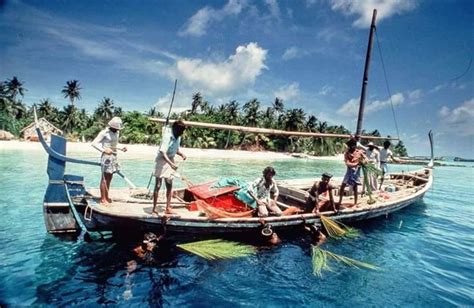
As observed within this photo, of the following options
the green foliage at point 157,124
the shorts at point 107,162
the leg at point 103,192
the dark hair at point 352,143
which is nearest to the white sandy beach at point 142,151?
the green foliage at point 157,124

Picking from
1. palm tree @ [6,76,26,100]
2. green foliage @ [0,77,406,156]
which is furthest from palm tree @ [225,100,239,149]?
palm tree @ [6,76,26,100]

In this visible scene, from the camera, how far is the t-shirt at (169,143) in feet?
21.9

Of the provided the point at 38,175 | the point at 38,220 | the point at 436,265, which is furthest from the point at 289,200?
the point at 38,175

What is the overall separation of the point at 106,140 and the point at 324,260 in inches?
240

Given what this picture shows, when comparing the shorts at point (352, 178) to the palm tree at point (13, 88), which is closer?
the shorts at point (352, 178)

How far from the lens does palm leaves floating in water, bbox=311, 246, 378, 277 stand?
23.4 feet

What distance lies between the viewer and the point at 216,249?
273 inches

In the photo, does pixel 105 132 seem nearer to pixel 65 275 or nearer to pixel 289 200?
pixel 65 275

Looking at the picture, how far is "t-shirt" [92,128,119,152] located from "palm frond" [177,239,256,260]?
9.57 ft

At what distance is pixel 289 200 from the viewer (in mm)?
10828

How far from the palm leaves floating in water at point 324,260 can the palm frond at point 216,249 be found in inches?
65.4

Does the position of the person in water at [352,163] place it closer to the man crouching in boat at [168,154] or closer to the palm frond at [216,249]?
the palm frond at [216,249]

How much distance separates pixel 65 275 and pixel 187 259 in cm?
250

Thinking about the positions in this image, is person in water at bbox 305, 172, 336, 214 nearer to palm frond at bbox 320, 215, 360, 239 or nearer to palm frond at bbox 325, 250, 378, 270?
palm frond at bbox 320, 215, 360, 239
